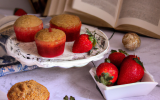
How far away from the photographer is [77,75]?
2.12 feet

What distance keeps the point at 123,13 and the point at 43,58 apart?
2.05 feet

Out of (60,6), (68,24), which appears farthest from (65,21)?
(60,6)

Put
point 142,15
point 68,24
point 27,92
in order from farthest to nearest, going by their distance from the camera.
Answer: point 142,15 < point 68,24 < point 27,92

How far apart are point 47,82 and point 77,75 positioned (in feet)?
0.42

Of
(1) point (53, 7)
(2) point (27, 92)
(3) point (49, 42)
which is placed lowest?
(2) point (27, 92)

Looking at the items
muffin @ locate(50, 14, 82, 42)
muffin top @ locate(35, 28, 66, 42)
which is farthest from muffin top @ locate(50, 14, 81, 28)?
muffin top @ locate(35, 28, 66, 42)

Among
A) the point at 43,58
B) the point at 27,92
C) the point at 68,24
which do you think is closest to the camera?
the point at 27,92

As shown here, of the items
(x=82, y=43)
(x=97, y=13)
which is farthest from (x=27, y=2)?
(x=82, y=43)

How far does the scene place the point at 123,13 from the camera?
97 centimetres

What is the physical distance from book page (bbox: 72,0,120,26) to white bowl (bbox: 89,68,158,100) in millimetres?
504

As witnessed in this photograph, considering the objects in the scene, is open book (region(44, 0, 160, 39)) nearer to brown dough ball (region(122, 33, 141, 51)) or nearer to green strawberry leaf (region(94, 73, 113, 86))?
brown dough ball (region(122, 33, 141, 51))

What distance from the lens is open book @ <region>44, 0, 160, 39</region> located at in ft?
3.03

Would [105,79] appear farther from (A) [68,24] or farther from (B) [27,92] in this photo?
(A) [68,24]

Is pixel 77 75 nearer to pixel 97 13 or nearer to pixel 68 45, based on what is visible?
pixel 68 45
